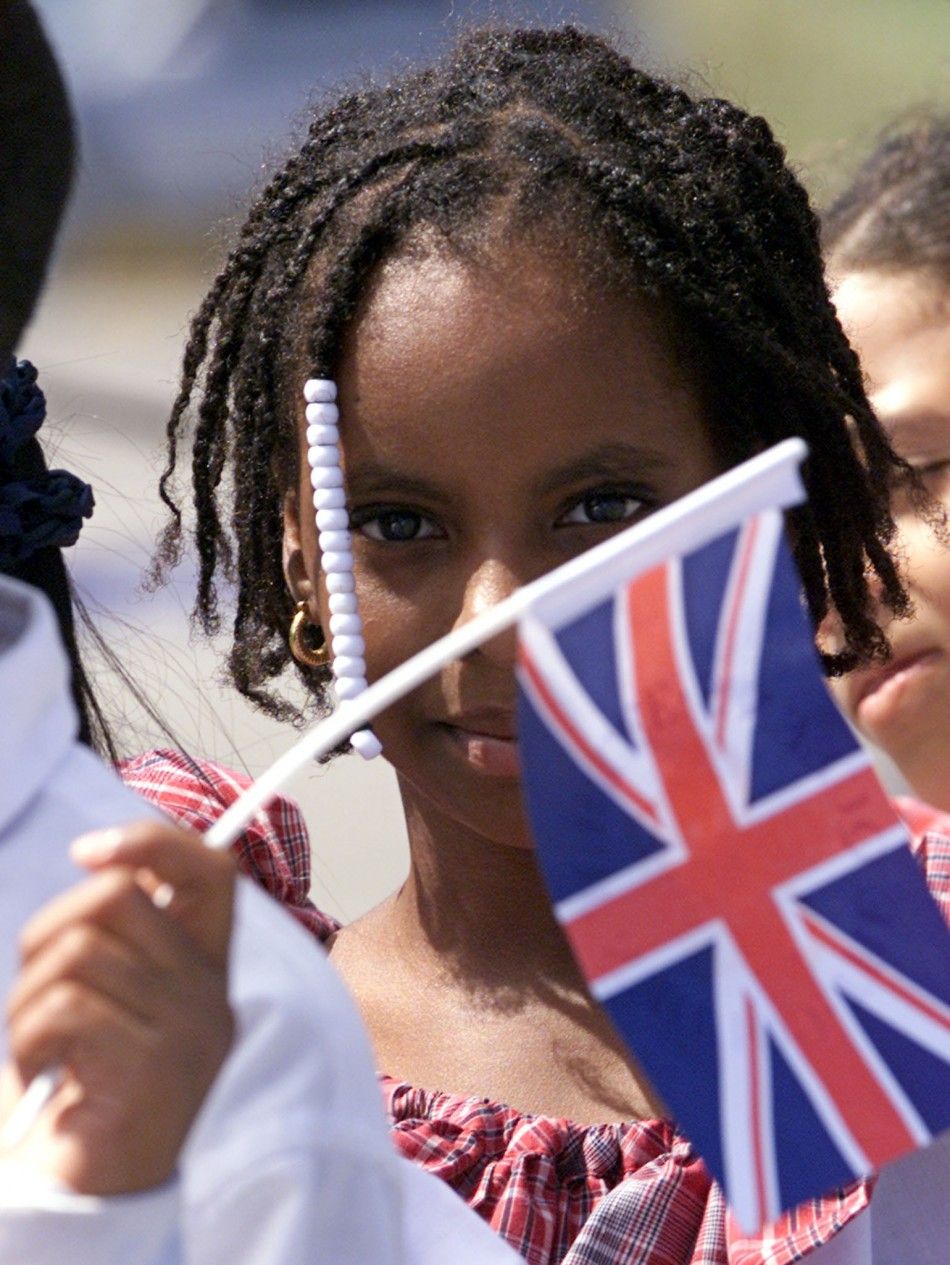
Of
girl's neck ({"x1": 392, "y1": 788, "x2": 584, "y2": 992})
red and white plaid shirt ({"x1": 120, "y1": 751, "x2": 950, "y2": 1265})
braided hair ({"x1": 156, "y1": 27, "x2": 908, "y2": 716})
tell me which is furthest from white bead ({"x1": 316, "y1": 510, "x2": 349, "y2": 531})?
red and white plaid shirt ({"x1": 120, "y1": 751, "x2": 950, "y2": 1265})

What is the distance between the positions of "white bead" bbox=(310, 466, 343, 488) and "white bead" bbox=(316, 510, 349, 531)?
0.02m

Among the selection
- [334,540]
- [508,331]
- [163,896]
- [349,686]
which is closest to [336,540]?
[334,540]

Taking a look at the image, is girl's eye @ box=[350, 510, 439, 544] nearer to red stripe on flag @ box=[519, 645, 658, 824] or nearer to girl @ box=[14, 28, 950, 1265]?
girl @ box=[14, 28, 950, 1265]

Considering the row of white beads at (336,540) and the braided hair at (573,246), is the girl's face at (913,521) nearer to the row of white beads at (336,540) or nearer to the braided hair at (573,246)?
the braided hair at (573,246)

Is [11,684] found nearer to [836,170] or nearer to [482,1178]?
[482,1178]

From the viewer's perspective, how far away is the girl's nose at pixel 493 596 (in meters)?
1.50

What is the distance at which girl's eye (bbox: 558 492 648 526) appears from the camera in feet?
5.04

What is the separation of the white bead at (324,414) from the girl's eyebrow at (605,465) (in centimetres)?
20

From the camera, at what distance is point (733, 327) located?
1597mm

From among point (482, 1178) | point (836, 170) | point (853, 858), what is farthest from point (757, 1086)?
point (836, 170)

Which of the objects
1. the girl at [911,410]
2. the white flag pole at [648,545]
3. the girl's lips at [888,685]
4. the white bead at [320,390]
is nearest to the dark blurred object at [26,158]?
the white flag pole at [648,545]

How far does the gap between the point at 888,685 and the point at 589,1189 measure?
792 mm

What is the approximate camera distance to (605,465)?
1522 mm

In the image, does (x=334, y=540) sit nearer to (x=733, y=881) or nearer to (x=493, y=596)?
(x=493, y=596)
